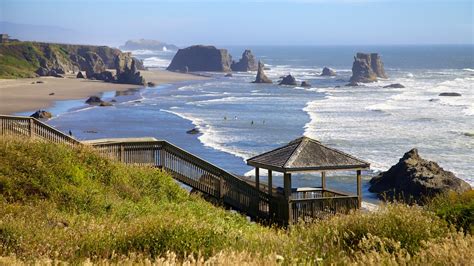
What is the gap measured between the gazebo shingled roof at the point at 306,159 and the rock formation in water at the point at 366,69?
11245 cm

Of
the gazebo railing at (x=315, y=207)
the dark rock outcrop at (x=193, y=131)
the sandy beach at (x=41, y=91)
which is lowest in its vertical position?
the dark rock outcrop at (x=193, y=131)

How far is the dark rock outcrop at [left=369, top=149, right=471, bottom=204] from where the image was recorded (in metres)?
33.2

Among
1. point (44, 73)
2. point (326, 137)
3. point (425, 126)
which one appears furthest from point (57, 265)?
point (44, 73)

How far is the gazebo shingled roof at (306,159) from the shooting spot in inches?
798

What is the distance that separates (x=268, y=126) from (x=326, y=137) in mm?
8856

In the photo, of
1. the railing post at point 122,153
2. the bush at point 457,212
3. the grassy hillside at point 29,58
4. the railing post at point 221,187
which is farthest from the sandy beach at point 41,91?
the bush at point 457,212

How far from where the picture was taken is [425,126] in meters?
58.7

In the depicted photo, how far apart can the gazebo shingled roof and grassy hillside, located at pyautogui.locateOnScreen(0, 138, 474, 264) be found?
216 cm

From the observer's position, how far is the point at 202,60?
611 feet

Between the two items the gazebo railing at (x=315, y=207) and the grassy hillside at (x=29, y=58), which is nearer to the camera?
the gazebo railing at (x=315, y=207)

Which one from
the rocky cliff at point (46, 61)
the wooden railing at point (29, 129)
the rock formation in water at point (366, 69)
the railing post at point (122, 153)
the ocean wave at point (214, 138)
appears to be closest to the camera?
the wooden railing at point (29, 129)

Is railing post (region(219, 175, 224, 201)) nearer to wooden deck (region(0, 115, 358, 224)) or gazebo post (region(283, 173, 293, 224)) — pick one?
wooden deck (region(0, 115, 358, 224))

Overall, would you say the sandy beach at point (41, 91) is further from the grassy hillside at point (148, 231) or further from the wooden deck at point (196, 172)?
the grassy hillside at point (148, 231)

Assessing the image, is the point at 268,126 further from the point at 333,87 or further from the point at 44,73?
the point at 44,73
